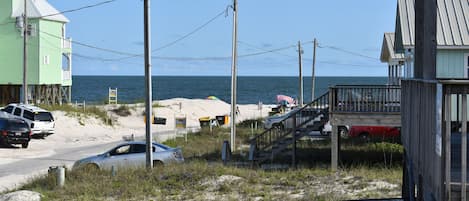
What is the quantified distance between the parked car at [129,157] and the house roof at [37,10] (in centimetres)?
3689

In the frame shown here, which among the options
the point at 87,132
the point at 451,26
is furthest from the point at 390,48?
the point at 87,132

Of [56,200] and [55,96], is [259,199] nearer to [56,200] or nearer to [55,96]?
[56,200]

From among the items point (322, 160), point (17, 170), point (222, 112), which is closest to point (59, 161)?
point (17, 170)

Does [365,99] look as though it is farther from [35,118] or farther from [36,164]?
[35,118]

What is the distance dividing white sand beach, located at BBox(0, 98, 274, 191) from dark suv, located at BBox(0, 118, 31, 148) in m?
0.51

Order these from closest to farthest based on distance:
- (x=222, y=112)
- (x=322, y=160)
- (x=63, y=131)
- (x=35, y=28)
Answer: (x=322, y=160)
(x=63, y=131)
(x=35, y=28)
(x=222, y=112)

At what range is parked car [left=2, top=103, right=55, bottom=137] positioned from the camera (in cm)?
4172

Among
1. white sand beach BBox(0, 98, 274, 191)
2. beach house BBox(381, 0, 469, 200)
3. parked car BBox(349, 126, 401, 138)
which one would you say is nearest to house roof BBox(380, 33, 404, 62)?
parked car BBox(349, 126, 401, 138)

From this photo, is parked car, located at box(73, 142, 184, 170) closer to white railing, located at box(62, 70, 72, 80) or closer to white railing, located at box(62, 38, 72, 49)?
white railing, located at box(62, 38, 72, 49)

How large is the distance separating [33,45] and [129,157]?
3743 centimetres

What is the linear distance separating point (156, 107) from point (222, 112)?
998 cm

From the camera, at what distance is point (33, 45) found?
193 feet

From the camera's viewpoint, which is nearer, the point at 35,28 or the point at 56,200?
Answer: the point at 56,200

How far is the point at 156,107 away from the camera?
67750 millimetres
